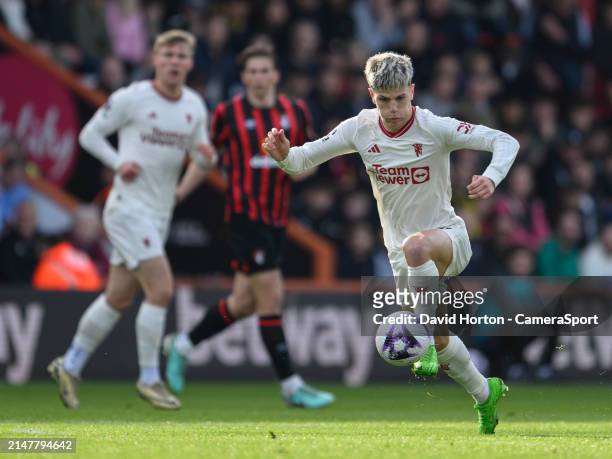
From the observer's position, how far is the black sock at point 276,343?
1031cm

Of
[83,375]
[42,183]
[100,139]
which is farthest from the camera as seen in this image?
[42,183]

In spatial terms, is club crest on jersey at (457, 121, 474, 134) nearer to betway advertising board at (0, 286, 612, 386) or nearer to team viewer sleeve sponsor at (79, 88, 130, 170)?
team viewer sleeve sponsor at (79, 88, 130, 170)

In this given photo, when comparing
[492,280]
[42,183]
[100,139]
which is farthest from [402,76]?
[42,183]

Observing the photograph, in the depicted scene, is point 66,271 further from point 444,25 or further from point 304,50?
point 444,25

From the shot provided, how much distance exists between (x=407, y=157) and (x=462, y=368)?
1185mm

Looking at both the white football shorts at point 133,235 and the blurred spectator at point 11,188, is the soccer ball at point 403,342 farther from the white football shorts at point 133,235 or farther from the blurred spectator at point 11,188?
the blurred spectator at point 11,188

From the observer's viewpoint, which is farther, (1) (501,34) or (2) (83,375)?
(1) (501,34)

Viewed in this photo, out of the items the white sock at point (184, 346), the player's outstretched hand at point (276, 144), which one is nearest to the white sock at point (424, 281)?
the player's outstretched hand at point (276, 144)

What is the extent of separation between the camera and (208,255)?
557 inches

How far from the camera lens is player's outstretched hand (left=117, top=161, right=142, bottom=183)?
9.82 meters

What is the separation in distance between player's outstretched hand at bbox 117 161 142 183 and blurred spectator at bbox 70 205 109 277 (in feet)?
10.9

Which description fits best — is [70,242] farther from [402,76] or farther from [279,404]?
[402,76]

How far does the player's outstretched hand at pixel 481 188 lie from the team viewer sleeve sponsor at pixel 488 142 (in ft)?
0.55

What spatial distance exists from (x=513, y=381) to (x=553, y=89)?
5.18 m
